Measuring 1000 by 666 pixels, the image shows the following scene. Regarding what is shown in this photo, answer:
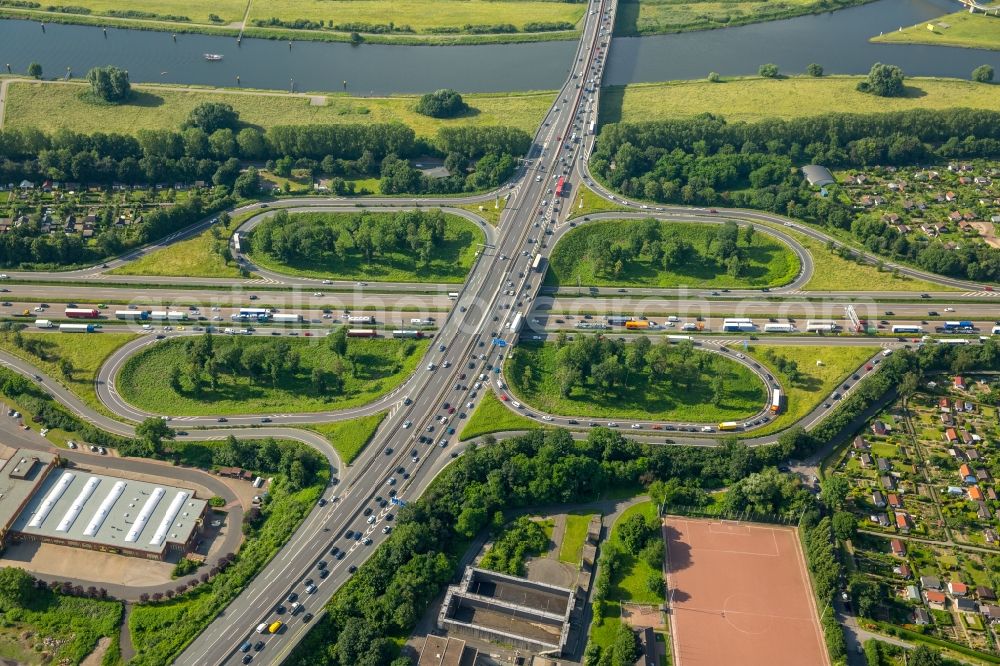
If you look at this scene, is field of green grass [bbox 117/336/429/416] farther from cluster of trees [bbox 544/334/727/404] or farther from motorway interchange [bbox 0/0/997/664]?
cluster of trees [bbox 544/334/727/404]

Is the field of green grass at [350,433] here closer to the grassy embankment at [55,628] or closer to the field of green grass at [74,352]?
the grassy embankment at [55,628]

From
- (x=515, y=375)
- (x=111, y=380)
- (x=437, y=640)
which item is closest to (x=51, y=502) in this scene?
(x=111, y=380)

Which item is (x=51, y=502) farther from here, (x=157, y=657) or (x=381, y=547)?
(x=381, y=547)

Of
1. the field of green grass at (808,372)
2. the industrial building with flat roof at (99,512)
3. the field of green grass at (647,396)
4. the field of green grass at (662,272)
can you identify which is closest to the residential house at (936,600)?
the field of green grass at (808,372)

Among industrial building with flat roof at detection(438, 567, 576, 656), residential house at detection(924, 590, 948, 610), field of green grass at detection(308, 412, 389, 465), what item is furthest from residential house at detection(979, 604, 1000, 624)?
field of green grass at detection(308, 412, 389, 465)

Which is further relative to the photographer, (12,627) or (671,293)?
(671,293)

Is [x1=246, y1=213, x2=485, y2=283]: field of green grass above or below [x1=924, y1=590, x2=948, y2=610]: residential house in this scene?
above

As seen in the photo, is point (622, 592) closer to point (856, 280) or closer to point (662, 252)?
point (662, 252)
